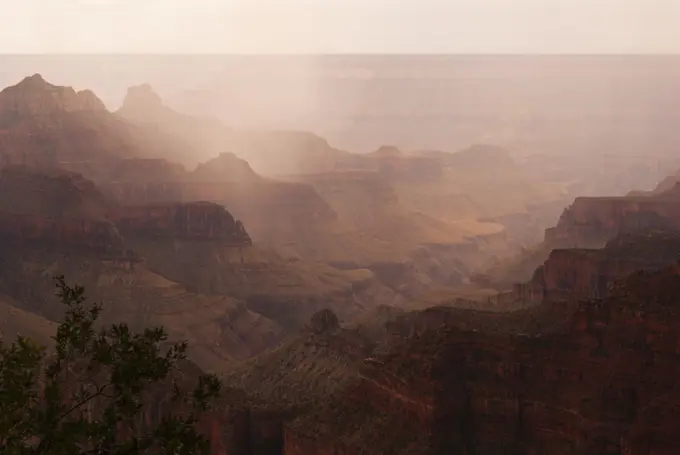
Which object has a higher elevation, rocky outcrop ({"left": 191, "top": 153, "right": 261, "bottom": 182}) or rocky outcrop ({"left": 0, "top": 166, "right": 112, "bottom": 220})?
rocky outcrop ({"left": 191, "top": 153, "right": 261, "bottom": 182})

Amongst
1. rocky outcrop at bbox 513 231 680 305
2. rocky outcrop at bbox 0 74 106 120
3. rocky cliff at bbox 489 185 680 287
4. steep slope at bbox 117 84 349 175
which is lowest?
rocky outcrop at bbox 513 231 680 305

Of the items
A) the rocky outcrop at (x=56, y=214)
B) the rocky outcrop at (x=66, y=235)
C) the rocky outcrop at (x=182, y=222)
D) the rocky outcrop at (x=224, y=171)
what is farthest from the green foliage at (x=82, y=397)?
the rocky outcrop at (x=224, y=171)

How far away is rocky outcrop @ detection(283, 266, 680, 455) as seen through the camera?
41.6 m

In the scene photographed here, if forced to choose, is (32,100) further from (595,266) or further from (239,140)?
(595,266)

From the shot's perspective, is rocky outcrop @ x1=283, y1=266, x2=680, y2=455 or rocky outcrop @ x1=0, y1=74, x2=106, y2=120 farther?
rocky outcrop @ x1=0, y1=74, x2=106, y2=120

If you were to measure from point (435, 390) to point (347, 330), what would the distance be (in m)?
22.7

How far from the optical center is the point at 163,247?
105 m

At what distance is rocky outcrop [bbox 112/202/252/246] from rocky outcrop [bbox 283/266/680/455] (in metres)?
58.4

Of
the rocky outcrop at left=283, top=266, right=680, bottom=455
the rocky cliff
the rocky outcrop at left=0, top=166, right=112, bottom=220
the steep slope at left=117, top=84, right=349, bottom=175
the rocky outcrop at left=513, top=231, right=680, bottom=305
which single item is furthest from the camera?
the steep slope at left=117, top=84, right=349, bottom=175

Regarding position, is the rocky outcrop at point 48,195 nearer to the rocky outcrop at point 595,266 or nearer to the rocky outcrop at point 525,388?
the rocky outcrop at point 595,266

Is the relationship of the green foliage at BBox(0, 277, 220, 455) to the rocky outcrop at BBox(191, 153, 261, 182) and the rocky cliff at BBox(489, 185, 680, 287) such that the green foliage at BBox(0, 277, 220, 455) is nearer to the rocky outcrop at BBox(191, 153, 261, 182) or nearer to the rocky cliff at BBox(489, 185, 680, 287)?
the rocky cliff at BBox(489, 185, 680, 287)

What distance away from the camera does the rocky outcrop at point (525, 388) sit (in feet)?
137

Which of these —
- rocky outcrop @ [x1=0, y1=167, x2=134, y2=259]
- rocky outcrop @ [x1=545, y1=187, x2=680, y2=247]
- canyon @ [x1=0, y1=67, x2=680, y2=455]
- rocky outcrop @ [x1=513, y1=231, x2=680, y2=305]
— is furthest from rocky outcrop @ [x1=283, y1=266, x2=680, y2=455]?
rocky outcrop @ [x1=545, y1=187, x2=680, y2=247]

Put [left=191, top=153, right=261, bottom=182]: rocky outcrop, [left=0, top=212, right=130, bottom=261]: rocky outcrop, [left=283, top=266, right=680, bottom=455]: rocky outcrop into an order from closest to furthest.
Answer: [left=283, top=266, right=680, bottom=455]: rocky outcrop, [left=0, top=212, right=130, bottom=261]: rocky outcrop, [left=191, top=153, right=261, bottom=182]: rocky outcrop
